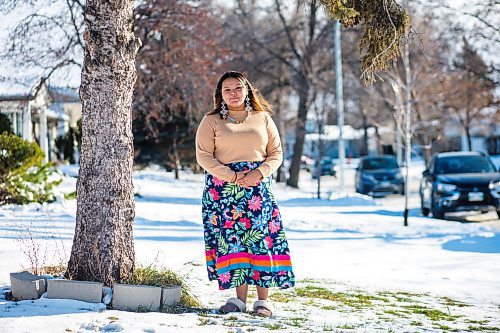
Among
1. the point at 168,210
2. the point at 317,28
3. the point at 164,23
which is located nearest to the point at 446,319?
the point at 168,210

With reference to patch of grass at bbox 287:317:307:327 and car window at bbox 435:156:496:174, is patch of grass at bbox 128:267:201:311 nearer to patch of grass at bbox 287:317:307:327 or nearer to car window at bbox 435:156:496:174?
patch of grass at bbox 287:317:307:327

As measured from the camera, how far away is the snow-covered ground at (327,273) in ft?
16.9

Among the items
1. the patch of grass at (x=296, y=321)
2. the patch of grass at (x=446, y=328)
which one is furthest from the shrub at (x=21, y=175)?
the patch of grass at (x=446, y=328)

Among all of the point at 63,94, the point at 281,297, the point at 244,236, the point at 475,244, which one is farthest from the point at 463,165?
the point at 244,236

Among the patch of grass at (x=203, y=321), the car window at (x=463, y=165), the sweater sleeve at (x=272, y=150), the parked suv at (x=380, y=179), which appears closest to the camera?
the patch of grass at (x=203, y=321)

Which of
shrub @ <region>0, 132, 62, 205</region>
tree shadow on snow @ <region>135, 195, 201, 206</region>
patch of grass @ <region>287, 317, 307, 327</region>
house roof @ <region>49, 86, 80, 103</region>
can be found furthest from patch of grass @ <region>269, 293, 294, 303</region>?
house roof @ <region>49, 86, 80, 103</region>

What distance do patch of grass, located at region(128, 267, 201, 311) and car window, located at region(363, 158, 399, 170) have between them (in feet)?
83.5

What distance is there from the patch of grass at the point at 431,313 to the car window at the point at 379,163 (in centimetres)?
2452

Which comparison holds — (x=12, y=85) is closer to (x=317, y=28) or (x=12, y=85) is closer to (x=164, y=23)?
(x=164, y=23)

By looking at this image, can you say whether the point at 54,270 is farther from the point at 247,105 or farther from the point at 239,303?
the point at 247,105

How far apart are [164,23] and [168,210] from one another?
8.74 metres

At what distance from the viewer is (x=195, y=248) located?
10539mm

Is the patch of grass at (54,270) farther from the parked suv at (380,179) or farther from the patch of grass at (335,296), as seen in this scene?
the parked suv at (380,179)

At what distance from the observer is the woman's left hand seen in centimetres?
571
